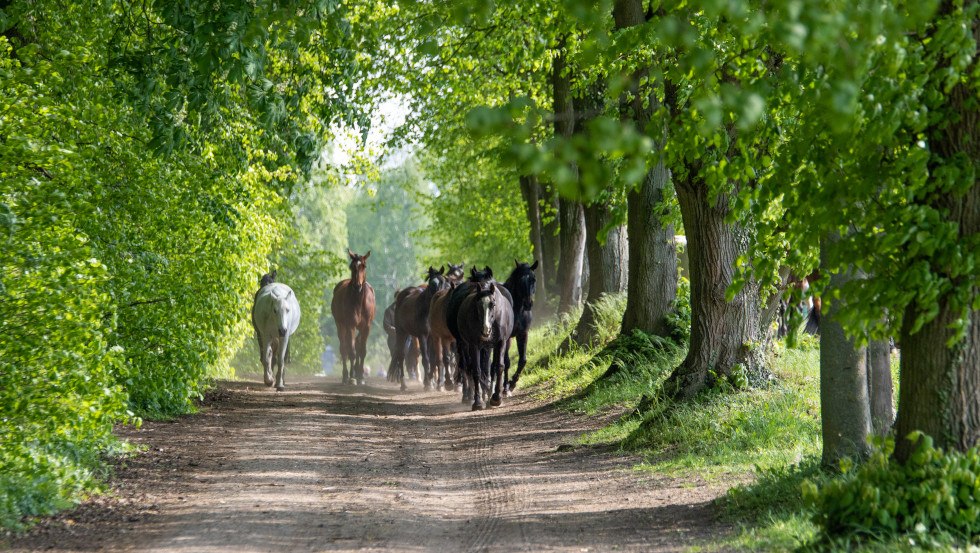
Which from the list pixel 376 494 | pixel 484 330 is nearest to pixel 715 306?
pixel 376 494

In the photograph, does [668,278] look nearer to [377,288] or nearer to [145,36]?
[145,36]

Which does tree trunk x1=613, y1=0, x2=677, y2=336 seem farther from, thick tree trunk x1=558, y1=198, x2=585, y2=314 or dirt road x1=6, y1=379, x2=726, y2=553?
thick tree trunk x1=558, y1=198, x2=585, y2=314

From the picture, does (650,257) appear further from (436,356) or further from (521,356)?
(436,356)

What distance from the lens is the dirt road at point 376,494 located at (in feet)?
25.7

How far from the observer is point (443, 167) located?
3944cm

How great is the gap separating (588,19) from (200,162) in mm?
10377

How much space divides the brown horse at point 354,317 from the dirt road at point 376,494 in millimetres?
9516

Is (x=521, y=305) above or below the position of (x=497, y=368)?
above

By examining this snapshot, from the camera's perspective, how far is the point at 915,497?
6.36 m

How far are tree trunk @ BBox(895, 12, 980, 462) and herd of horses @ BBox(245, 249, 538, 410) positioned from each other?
11.3 metres

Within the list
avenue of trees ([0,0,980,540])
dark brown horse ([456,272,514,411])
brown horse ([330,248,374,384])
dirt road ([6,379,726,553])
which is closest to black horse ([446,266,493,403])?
dark brown horse ([456,272,514,411])

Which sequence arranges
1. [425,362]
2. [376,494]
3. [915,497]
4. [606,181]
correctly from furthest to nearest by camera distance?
[425,362], [376,494], [915,497], [606,181]

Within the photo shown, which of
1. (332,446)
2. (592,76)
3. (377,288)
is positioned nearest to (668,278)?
(592,76)

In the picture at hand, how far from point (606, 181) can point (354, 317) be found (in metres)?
21.5
